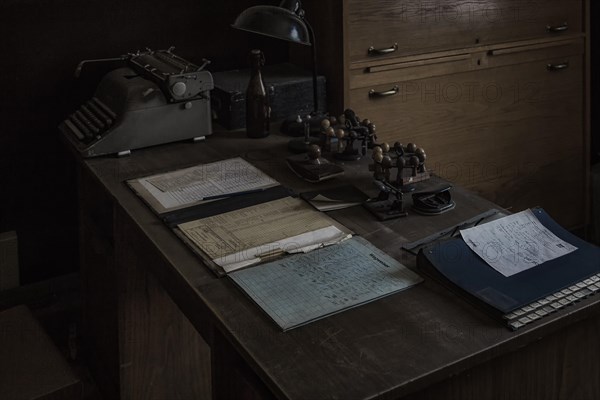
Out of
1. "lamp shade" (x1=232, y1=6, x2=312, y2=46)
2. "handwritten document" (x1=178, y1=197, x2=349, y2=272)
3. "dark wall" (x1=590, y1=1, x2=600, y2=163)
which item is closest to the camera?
"handwritten document" (x1=178, y1=197, x2=349, y2=272)

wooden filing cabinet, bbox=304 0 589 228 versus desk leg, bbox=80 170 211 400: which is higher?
wooden filing cabinet, bbox=304 0 589 228

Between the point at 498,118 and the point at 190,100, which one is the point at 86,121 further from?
the point at 498,118

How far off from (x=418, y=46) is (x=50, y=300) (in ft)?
5.89

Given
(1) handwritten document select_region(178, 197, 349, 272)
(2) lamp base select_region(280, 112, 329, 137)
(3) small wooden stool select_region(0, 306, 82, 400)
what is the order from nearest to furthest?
1. (1) handwritten document select_region(178, 197, 349, 272)
2. (3) small wooden stool select_region(0, 306, 82, 400)
3. (2) lamp base select_region(280, 112, 329, 137)

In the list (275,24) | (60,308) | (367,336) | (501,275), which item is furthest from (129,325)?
(501,275)

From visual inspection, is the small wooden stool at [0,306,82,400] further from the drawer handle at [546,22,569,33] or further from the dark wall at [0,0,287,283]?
the drawer handle at [546,22,569,33]

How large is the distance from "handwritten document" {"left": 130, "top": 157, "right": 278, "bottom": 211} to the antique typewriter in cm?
25

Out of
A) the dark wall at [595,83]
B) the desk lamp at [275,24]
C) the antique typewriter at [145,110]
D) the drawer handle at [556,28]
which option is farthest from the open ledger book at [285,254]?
the dark wall at [595,83]

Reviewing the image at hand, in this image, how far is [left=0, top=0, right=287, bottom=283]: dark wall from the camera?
272cm

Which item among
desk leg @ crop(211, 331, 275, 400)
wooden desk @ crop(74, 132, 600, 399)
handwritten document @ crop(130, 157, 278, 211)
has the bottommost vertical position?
desk leg @ crop(211, 331, 275, 400)

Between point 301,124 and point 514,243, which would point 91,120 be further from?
point 514,243

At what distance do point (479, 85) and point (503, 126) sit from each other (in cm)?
29

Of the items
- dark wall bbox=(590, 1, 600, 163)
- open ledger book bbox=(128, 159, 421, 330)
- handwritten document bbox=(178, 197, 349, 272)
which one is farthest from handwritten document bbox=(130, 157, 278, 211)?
dark wall bbox=(590, 1, 600, 163)

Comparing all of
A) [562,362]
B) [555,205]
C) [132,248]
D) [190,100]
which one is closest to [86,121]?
[190,100]
